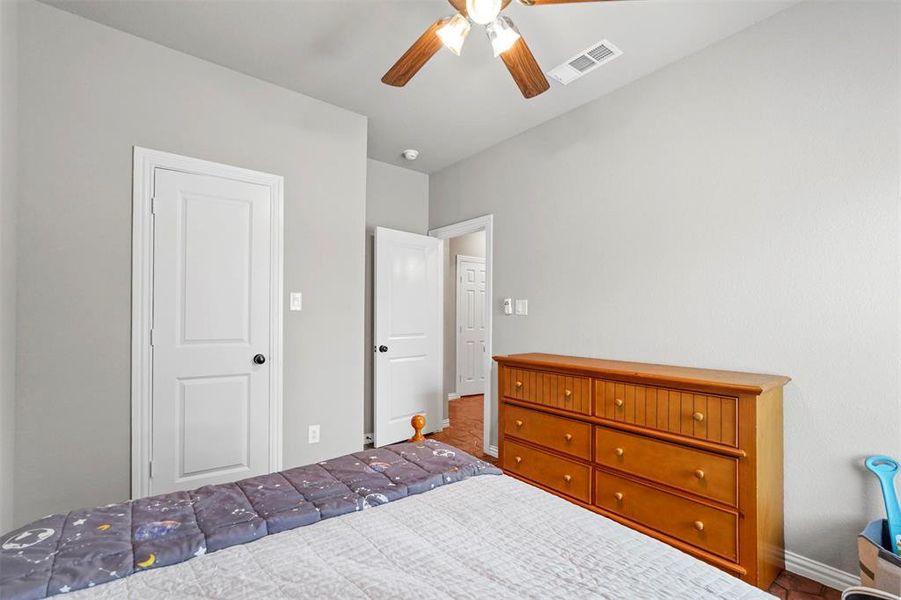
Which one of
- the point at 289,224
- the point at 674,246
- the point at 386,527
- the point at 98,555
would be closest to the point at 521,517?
the point at 386,527

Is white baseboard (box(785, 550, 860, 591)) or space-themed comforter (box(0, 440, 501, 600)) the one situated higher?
space-themed comforter (box(0, 440, 501, 600))

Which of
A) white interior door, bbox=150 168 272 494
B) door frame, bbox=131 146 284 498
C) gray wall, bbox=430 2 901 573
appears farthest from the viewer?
white interior door, bbox=150 168 272 494

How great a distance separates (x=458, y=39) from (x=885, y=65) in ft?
6.18

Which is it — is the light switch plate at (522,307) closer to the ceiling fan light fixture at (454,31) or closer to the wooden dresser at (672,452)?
the wooden dresser at (672,452)

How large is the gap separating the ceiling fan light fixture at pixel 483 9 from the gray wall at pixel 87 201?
5.80ft

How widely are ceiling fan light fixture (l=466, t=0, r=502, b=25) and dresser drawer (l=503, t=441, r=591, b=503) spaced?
231 cm

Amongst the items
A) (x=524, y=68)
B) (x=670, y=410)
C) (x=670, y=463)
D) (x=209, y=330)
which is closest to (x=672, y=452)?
(x=670, y=463)

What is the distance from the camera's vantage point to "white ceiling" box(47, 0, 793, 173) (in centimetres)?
211

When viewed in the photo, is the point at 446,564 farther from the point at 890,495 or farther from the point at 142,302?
the point at 142,302

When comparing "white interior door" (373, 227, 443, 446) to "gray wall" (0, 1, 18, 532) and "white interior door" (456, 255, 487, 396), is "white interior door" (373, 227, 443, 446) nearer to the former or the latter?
"white interior door" (456, 255, 487, 396)

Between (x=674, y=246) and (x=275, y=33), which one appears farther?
(x=674, y=246)

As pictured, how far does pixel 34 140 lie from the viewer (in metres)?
2.08

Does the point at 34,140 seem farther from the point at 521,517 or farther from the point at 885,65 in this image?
the point at 885,65

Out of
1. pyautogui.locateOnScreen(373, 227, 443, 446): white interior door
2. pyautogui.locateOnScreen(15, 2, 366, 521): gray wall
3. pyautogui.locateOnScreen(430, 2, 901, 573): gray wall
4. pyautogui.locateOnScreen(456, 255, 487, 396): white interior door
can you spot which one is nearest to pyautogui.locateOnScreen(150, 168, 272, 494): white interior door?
pyautogui.locateOnScreen(15, 2, 366, 521): gray wall
